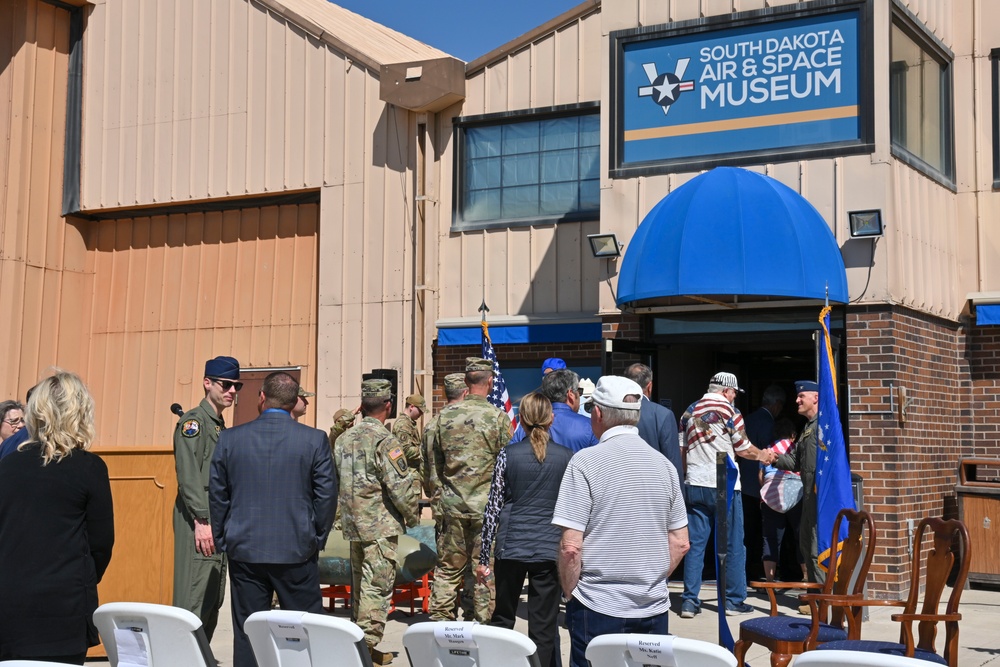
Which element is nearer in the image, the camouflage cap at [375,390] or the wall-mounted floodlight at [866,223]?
the camouflage cap at [375,390]

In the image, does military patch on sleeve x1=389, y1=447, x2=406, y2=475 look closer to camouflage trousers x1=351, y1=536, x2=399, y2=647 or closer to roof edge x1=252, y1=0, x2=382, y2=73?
camouflage trousers x1=351, y1=536, x2=399, y2=647

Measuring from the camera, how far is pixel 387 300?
1478 centimetres

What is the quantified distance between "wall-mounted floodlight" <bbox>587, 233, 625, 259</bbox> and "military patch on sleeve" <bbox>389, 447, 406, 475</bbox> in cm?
441

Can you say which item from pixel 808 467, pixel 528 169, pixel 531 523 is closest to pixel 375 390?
pixel 531 523

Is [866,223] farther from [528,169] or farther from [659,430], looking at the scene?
[528,169]

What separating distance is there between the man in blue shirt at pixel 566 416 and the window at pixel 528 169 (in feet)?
20.9

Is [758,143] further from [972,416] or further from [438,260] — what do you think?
[438,260]

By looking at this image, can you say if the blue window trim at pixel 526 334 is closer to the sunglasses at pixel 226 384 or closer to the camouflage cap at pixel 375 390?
the camouflage cap at pixel 375 390

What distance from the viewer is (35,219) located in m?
16.3

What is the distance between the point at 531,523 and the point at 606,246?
19.1 feet

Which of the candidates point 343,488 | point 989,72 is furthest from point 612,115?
point 343,488

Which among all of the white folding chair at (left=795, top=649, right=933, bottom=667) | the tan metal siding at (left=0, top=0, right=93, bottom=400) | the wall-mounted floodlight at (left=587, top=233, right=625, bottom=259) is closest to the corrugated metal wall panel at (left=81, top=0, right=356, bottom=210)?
the tan metal siding at (left=0, top=0, right=93, bottom=400)

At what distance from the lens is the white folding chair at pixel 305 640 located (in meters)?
4.23

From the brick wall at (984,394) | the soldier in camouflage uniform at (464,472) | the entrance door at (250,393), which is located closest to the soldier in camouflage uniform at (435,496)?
the soldier in camouflage uniform at (464,472)
